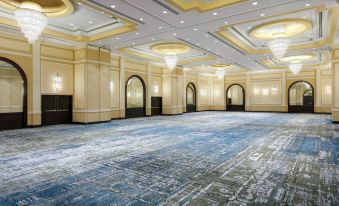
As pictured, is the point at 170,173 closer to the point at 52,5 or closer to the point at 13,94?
the point at 52,5

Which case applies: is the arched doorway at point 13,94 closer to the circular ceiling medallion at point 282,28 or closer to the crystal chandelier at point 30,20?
the crystal chandelier at point 30,20

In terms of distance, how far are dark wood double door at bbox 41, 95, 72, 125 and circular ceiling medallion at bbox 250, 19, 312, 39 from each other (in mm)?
9350

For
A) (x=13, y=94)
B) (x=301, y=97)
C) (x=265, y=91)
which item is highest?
(x=265, y=91)

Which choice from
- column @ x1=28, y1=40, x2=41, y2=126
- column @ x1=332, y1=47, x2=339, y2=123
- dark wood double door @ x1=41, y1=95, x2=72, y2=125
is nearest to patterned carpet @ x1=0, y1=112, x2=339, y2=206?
column @ x1=28, y1=40, x2=41, y2=126

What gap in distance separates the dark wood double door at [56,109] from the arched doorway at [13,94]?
83 cm

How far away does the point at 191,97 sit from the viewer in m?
20.8

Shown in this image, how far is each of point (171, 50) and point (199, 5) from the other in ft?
20.4

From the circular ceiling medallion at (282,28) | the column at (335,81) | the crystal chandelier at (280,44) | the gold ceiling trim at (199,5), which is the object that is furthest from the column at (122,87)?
the column at (335,81)

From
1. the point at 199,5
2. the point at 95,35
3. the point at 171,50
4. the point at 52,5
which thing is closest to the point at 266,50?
the point at 171,50

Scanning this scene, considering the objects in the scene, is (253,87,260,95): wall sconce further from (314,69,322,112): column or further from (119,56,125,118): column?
(119,56,125,118): column

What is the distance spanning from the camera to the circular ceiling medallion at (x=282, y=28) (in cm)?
838

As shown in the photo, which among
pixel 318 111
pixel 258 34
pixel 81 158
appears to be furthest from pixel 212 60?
pixel 81 158

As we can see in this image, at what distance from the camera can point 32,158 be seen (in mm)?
4422

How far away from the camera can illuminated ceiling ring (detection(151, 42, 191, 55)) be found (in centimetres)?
→ 1155
